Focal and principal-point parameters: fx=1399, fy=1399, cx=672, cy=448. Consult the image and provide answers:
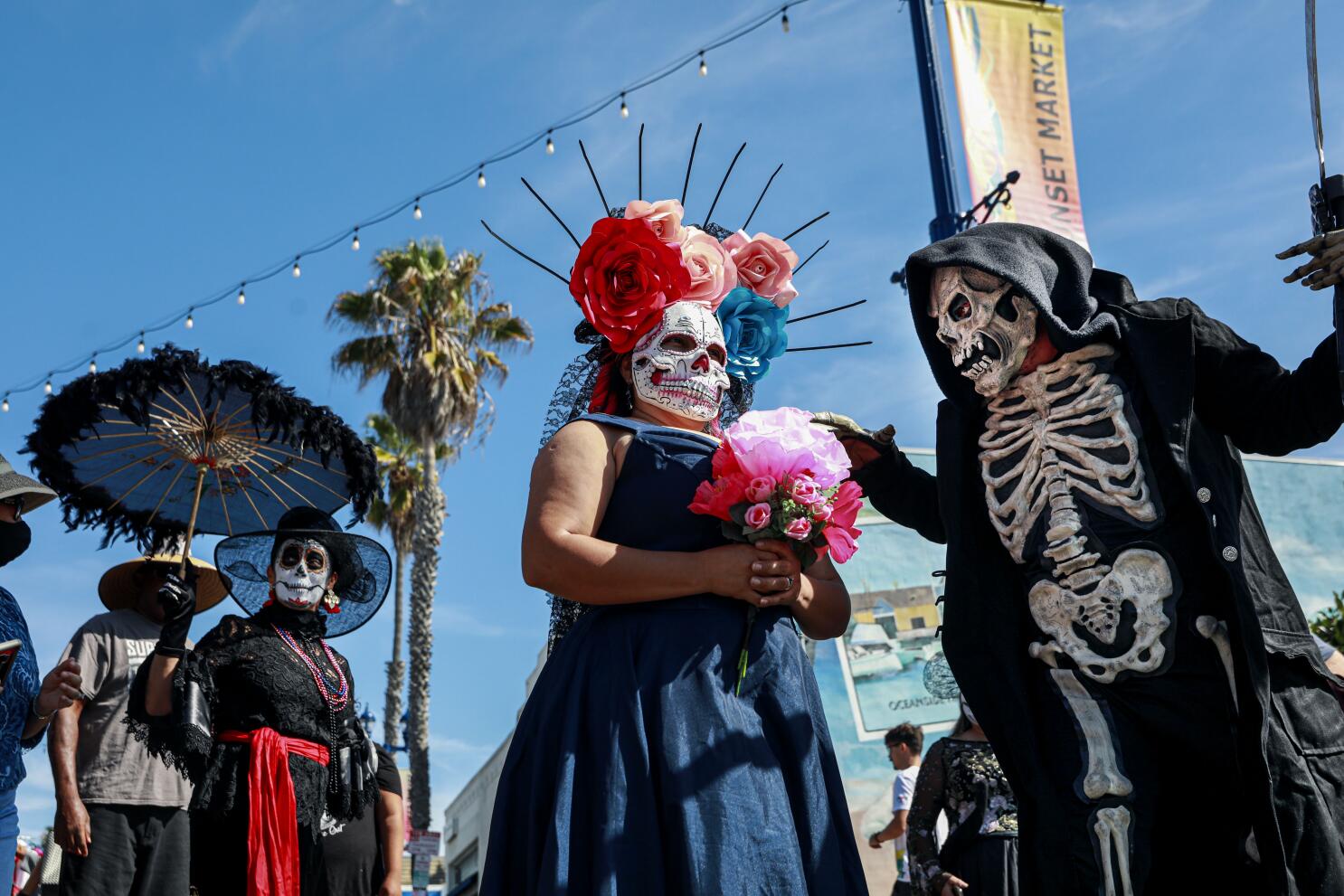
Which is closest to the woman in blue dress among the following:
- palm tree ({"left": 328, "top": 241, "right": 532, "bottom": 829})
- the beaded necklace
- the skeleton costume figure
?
the skeleton costume figure

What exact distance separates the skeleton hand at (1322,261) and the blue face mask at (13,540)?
15.2ft

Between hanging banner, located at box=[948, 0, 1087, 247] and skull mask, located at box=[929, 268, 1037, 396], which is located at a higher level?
hanging banner, located at box=[948, 0, 1087, 247]

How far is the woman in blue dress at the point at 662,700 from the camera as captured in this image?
3.25m

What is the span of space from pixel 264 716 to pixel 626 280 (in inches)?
102

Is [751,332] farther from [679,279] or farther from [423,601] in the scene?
[423,601]

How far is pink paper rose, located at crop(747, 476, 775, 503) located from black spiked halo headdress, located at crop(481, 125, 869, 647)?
0.73m

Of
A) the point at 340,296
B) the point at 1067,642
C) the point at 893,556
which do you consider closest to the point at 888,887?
the point at 893,556

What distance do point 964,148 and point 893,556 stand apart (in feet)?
36.7

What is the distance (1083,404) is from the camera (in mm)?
3920

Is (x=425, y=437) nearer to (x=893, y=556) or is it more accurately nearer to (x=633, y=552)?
(x=893, y=556)

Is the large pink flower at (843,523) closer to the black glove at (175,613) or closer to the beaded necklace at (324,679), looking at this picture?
the beaded necklace at (324,679)

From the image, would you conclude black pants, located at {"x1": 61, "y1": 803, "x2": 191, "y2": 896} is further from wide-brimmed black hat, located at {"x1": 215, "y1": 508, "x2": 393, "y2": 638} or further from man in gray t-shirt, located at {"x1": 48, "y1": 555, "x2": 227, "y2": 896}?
wide-brimmed black hat, located at {"x1": 215, "y1": 508, "x2": 393, "y2": 638}

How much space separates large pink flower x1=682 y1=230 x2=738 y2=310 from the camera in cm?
418

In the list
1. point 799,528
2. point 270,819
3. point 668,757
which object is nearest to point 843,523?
point 799,528
